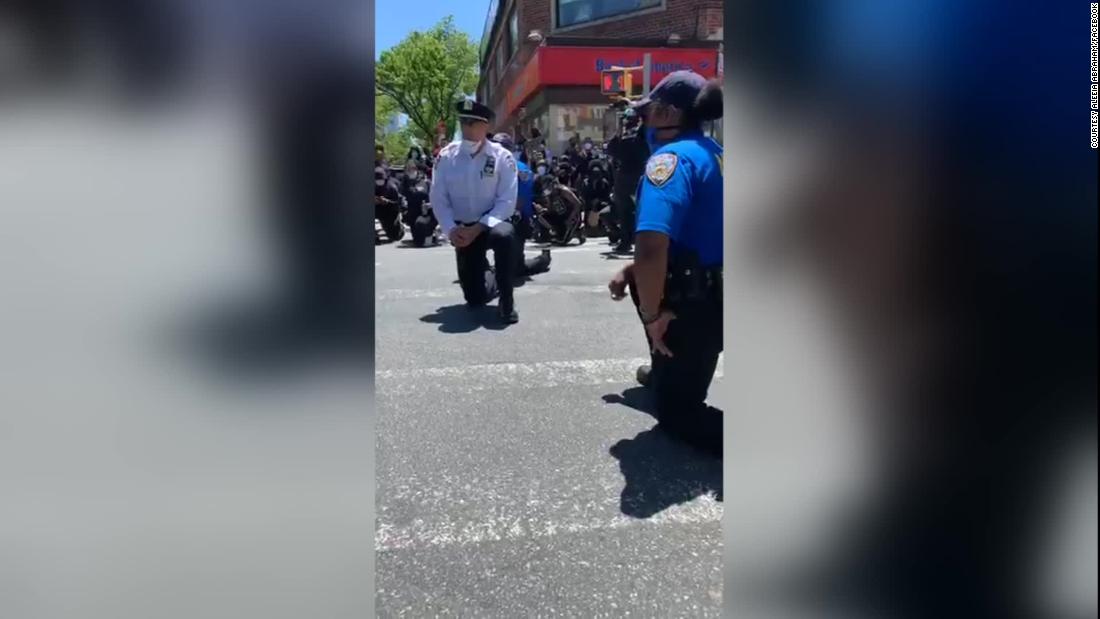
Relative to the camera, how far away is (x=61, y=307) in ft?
2.39

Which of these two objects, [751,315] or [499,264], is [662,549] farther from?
[499,264]

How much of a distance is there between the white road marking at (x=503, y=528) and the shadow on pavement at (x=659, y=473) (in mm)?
66

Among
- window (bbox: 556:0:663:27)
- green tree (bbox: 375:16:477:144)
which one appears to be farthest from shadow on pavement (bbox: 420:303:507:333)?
green tree (bbox: 375:16:477:144)

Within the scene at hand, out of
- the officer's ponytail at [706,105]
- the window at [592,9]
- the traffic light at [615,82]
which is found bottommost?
the officer's ponytail at [706,105]

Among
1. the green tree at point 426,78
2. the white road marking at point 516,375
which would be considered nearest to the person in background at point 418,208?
the white road marking at point 516,375

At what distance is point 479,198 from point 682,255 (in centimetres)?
331

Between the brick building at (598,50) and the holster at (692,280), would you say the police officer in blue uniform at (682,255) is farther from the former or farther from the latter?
the brick building at (598,50)

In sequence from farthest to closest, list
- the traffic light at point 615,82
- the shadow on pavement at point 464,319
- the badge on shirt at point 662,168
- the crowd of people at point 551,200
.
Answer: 1. the traffic light at point 615,82
2. the crowd of people at point 551,200
3. the shadow on pavement at point 464,319
4. the badge on shirt at point 662,168

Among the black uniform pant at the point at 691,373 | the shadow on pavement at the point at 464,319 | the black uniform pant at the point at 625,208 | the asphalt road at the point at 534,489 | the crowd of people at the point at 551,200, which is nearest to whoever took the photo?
the asphalt road at the point at 534,489

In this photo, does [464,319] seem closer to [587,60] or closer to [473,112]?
[473,112]

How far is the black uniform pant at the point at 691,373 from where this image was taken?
9.43ft

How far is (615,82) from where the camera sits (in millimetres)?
14609

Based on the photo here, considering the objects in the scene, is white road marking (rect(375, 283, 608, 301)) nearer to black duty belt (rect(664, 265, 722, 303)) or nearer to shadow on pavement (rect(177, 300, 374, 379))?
black duty belt (rect(664, 265, 722, 303))

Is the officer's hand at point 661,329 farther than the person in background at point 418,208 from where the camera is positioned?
No
